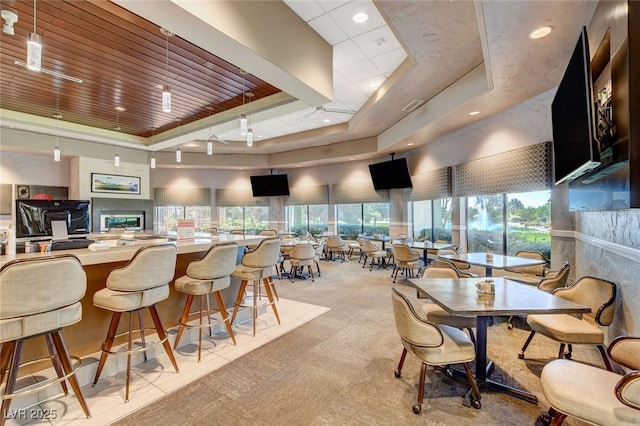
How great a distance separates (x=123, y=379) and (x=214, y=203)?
8354 mm

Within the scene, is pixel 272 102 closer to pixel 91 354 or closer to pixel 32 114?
pixel 91 354

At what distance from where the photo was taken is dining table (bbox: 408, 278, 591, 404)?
2.04 meters

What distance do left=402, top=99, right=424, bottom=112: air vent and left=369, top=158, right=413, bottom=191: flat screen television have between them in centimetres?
202

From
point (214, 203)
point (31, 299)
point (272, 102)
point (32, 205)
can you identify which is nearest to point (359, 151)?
point (272, 102)

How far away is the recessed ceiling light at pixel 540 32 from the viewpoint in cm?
285

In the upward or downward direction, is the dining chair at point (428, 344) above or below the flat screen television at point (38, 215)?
below

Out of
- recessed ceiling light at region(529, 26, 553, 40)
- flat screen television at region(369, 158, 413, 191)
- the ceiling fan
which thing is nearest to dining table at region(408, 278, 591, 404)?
recessed ceiling light at region(529, 26, 553, 40)

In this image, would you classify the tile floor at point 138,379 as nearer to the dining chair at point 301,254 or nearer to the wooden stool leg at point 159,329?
the wooden stool leg at point 159,329

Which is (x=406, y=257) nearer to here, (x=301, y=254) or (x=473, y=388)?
(x=301, y=254)

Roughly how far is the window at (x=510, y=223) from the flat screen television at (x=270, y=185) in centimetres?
609

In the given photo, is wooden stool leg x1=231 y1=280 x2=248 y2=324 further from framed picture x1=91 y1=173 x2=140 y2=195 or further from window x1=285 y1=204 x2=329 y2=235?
window x1=285 y1=204 x2=329 y2=235

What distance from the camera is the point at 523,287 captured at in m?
2.73

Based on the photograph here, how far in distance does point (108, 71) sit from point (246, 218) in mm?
7256

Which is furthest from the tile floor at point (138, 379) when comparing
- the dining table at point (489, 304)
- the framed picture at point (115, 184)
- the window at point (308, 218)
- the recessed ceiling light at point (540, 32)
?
the window at point (308, 218)
